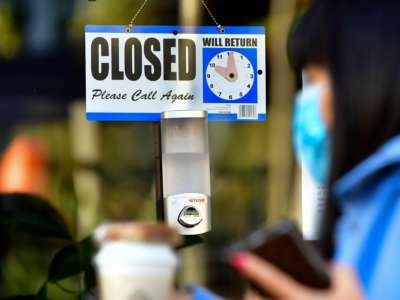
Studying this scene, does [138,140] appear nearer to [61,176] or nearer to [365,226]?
[61,176]

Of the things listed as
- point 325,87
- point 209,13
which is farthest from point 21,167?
point 325,87

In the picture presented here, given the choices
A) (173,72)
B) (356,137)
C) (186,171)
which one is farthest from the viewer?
(173,72)

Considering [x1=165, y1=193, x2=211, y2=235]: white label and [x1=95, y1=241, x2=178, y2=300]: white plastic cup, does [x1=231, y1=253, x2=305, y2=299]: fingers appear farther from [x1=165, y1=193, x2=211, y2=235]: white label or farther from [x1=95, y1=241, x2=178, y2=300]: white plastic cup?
[x1=165, y1=193, x2=211, y2=235]: white label

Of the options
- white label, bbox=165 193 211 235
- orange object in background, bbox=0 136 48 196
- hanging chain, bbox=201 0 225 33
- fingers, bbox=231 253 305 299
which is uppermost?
hanging chain, bbox=201 0 225 33

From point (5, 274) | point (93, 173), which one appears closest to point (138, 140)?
point (93, 173)

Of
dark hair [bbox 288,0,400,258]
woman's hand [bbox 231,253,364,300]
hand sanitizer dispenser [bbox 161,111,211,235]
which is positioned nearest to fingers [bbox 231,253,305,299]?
woman's hand [bbox 231,253,364,300]

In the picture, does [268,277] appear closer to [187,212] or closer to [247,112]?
[187,212]

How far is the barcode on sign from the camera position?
4141 millimetres

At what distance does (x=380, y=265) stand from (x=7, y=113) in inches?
110

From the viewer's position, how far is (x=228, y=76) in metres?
4.12

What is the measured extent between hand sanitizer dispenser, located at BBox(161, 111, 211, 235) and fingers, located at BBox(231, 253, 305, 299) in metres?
2.27

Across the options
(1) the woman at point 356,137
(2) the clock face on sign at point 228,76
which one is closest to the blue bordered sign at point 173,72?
(2) the clock face on sign at point 228,76

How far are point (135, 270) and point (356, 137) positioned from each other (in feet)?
1.73

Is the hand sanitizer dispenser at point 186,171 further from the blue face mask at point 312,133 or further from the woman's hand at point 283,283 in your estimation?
the woman's hand at point 283,283
